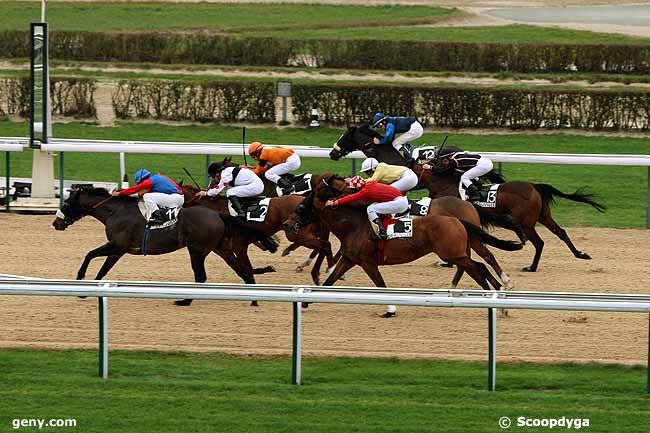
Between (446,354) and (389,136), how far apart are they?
3.77 m

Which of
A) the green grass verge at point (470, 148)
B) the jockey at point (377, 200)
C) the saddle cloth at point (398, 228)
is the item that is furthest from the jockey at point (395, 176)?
the green grass verge at point (470, 148)

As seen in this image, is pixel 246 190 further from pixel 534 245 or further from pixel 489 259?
pixel 534 245

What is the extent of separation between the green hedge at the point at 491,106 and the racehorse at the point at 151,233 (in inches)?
327

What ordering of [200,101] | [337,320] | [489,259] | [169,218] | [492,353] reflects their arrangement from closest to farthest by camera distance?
[492,353] → [337,320] → [169,218] → [489,259] → [200,101]

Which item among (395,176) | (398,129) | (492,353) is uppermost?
(398,129)

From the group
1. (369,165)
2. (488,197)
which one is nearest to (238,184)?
(369,165)

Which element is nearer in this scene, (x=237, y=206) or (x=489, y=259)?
(x=489, y=259)

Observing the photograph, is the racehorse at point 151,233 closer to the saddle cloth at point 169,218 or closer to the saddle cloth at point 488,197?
the saddle cloth at point 169,218

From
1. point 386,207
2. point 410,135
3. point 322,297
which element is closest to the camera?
point 322,297

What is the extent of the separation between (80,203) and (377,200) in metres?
2.28

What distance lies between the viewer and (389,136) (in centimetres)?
1298

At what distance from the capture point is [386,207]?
10828mm

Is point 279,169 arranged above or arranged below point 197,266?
above

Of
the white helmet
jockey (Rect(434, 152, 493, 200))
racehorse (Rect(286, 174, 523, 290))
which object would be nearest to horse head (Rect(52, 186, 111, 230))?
racehorse (Rect(286, 174, 523, 290))
